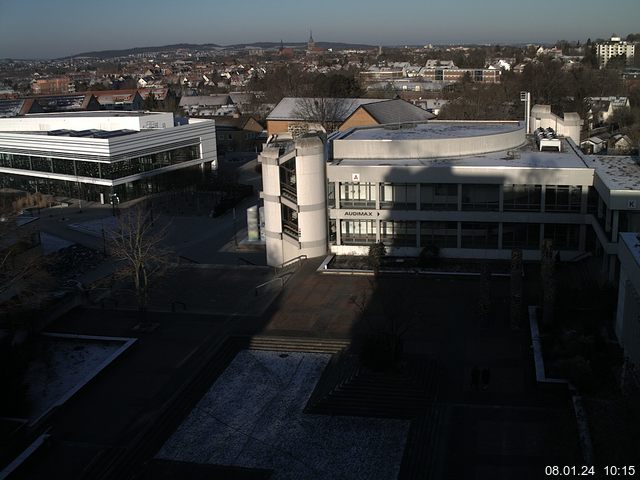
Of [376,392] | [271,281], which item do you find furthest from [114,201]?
[376,392]

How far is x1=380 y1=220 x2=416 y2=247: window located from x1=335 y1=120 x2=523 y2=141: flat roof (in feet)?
19.3

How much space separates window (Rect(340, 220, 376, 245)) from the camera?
3622 centimetres

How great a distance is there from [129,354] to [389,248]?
50.0 ft

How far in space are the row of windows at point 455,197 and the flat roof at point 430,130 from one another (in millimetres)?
4371

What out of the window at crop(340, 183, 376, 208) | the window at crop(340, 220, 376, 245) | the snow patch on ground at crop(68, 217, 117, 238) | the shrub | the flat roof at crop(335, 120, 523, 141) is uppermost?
the flat roof at crop(335, 120, 523, 141)

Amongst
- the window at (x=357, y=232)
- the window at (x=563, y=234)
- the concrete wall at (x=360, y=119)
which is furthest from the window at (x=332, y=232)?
the concrete wall at (x=360, y=119)

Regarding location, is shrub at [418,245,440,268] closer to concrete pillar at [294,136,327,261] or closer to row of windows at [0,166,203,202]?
concrete pillar at [294,136,327,261]

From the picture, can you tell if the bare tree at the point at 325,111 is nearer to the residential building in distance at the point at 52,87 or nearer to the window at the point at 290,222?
the window at the point at 290,222

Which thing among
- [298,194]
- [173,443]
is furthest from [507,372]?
[298,194]

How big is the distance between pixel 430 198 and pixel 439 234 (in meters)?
1.91

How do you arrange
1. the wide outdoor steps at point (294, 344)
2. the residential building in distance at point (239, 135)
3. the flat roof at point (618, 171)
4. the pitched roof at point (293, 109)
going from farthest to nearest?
1. the residential building in distance at point (239, 135)
2. the pitched roof at point (293, 109)
3. the flat roof at point (618, 171)
4. the wide outdoor steps at point (294, 344)

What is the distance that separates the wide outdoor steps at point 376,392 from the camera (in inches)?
834

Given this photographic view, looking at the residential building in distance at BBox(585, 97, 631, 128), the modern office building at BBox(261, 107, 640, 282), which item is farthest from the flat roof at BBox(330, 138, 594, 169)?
the residential building in distance at BBox(585, 97, 631, 128)

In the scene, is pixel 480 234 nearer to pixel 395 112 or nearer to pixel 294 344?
pixel 294 344
